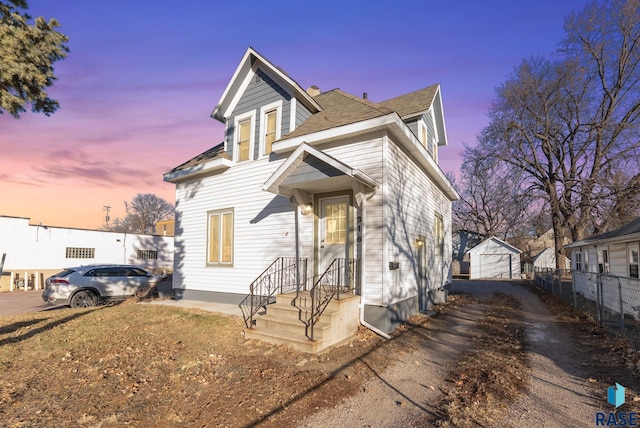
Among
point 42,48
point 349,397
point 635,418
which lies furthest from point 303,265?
point 42,48

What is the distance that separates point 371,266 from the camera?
7914 mm

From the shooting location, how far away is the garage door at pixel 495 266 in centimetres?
3503

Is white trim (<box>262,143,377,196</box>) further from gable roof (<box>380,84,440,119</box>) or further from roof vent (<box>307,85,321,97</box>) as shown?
roof vent (<box>307,85,321,97</box>)

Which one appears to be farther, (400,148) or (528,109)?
(528,109)

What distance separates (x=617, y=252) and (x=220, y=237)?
51.0 feet

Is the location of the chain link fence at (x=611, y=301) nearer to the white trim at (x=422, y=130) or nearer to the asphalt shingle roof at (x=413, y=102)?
the white trim at (x=422, y=130)

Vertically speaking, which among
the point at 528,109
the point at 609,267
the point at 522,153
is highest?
the point at 528,109

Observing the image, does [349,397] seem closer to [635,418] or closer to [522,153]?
[635,418]

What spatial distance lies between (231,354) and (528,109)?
93.9 ft

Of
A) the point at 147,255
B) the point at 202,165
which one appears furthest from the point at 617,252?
the point at 147,255

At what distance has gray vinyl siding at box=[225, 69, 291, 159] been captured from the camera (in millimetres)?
10409

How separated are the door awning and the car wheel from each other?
8960mm

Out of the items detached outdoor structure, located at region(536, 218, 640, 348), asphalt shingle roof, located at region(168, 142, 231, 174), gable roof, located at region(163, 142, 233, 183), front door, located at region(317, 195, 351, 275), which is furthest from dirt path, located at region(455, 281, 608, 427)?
asphalt shingle roof, located at region(168, 142, 231, 174)
